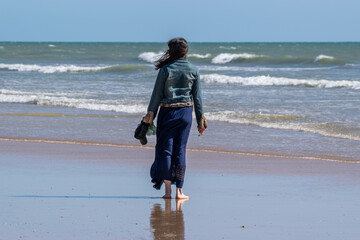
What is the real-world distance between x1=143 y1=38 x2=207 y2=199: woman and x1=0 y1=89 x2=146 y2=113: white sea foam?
927cm

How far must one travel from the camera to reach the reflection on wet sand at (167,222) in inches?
186

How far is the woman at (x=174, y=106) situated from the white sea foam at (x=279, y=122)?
17.8ft

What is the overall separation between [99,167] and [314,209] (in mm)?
2929

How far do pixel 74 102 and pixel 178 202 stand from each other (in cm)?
1164

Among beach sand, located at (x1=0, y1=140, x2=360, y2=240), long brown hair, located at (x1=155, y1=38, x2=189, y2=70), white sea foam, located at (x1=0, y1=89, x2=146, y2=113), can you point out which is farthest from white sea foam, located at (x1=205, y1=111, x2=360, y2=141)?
long brown hair, located at (x1=155, y1=38, x2=189, y2=70)

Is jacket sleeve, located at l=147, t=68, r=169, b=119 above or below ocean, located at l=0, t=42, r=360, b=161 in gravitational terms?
below

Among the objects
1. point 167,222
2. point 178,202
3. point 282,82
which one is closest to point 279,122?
point 178,202

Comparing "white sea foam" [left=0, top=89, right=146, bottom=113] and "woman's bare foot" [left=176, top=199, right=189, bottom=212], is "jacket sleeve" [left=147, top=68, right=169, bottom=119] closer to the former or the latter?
"woman's bare foot" [left=176, top=199, right=189, bottom=212]

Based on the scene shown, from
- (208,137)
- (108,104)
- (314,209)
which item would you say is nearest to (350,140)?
(208,137)

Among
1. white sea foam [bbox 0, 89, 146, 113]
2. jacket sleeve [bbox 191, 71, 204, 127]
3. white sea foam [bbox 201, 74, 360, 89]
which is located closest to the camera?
jacket sleeve [bbox 191, 71, 204, 127]

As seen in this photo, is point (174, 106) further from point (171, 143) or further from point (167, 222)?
point (167, 222)

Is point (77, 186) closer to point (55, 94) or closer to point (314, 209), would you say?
point (314, 209)

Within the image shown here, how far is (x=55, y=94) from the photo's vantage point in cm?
2000

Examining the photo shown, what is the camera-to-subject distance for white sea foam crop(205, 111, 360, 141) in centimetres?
1140
